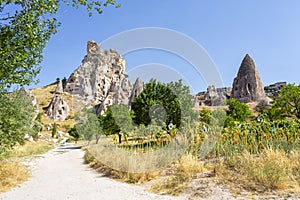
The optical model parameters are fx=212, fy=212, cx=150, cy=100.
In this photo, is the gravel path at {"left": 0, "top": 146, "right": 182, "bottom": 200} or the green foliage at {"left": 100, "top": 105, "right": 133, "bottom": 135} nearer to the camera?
the gravel path at {"left": 0, "top": 146, "right": 182, "bottom": 200}

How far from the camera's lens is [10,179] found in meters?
5.80

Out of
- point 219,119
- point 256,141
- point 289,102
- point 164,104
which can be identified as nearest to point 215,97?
point 289,102

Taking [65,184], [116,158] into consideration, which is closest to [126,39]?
[116,158]

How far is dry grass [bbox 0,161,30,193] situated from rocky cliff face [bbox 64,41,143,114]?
50038 millimetres

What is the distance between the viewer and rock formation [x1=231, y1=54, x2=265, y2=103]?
52375 millimetres

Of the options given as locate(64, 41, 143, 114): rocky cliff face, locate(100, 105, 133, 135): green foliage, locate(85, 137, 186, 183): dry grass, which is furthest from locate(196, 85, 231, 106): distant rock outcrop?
locate(85, 137, 186, 183): dry grass

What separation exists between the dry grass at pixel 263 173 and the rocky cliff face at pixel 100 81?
5188 cm

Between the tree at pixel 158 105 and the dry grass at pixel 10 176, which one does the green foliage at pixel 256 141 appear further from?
the tree at pixel 158 105

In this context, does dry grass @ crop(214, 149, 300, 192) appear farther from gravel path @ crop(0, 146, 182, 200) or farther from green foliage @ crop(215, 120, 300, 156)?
gravel path @ crop(0, 146, 182, 200)

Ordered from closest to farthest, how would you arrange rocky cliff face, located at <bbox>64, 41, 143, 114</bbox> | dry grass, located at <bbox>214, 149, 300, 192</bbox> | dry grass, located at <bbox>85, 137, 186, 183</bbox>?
dry grass, located at <bbox>214, 149, 300, 192</bbox>
dry grass, located at <bbox>85, 137, 186, 183</bbox>
rocky cliff face, located at <bbox>64, 41, 143, 114</bbox>

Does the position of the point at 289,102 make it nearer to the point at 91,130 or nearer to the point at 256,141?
the point at 256,141

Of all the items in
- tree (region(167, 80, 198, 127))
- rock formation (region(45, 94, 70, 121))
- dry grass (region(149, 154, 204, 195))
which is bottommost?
dry grass (region(149, 154, 204, 195))

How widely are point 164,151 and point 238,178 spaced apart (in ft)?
9.60

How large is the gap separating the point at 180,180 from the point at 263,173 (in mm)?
1881
